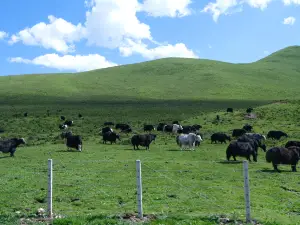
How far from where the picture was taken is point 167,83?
13138 centimetres

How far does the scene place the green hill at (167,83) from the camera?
11279cm

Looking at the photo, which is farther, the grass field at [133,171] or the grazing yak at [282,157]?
the grazing yak at [282,157]

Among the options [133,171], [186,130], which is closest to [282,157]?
[133,171]

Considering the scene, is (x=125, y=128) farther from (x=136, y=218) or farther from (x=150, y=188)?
(x=136, y=218)

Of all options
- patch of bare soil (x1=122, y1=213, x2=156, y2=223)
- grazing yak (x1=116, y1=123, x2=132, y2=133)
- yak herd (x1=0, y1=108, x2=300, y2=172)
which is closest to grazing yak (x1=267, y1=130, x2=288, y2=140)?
yak herd (x1=0, y1=108, x2=300, y2=172)

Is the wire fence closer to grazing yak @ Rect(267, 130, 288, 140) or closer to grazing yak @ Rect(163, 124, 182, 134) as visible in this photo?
grazing yak @ Rect(267, 130, 288, 140)

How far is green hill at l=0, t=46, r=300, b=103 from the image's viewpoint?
113 m

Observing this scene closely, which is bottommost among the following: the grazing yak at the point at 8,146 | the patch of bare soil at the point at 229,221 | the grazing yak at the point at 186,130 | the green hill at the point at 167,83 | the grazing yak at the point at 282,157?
the patch of bare soil at the point at 229,221

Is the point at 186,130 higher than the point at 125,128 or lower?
lower

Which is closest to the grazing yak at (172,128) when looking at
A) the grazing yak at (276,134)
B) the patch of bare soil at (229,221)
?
the grazing yak at (276,134)

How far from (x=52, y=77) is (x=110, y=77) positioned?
804 inches

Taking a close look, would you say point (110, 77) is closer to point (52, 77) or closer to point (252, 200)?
point (52, 77)

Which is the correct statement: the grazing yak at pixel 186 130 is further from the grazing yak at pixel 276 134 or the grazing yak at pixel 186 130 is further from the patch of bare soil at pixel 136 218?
the patch of bare soil at pixel 136 218

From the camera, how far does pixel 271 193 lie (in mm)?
17031
